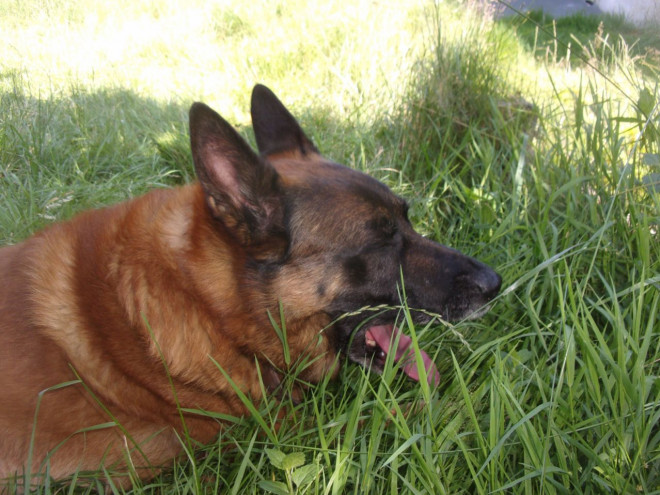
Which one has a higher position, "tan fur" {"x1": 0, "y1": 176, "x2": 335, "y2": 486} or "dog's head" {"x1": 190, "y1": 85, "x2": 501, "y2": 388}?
"dog's head" {"x1": 190, "y1": 85, "x2": 501, "y2": 388}

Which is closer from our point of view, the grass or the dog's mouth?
the grass

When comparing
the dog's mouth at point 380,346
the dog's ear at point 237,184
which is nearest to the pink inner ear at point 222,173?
the dog's ear at point 237,184

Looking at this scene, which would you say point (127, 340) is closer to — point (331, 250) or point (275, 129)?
point (331, 250)

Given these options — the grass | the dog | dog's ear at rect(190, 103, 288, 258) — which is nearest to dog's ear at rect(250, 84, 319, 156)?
the dog

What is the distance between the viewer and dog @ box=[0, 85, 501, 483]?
1847mm

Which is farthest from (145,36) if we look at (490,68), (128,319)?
(128,319)

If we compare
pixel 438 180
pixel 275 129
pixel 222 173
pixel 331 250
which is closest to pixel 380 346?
pixel 331 250

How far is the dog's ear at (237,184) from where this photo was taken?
1.77 meters

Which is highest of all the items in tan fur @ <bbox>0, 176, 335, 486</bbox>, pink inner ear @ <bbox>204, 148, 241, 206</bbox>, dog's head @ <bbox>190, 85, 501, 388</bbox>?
pink inner ear @ <bbox>204, 148, 241, 206</bbox>

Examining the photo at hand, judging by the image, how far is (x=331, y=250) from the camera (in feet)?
6.86

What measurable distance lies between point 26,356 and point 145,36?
251 inches

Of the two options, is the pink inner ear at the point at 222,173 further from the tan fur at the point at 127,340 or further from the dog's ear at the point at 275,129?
the dog's ear at the point at 275,129

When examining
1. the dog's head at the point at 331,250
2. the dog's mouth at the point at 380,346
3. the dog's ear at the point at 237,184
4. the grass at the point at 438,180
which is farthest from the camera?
the dog's mouth at the point at 380,346

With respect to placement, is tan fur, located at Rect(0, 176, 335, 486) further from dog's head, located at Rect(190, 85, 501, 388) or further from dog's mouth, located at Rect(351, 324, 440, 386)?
dog's mouth, located at Rect(351, 324, 440, 386)
